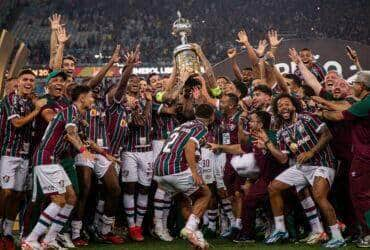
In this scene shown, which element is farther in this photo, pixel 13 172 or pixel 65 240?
pixel 65 240

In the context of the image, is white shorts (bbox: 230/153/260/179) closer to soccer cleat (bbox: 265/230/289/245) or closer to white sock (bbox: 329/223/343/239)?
soccer cleat (bbox: 265/230/289/245)

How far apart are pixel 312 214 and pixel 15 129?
3.92 m

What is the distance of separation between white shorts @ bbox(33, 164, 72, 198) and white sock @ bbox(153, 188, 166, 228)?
6.79ft

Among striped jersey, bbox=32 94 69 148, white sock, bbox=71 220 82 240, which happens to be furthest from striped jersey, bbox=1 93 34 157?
white sock, bbox=71 220 82 240

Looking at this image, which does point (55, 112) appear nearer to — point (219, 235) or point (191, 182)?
point (191, 182)

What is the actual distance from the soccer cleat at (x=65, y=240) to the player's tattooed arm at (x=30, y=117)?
1.62 metres

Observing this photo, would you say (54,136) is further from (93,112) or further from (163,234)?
(163,234)

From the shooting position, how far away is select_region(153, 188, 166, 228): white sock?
8.21 metres

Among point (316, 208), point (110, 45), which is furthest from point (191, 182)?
point (110, 45)

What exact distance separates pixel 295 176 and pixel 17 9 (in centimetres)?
3209

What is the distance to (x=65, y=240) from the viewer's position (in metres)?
7.39

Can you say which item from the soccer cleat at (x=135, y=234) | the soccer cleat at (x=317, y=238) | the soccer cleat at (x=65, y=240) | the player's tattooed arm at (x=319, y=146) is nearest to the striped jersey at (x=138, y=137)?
the soccer cleat at (x=135, y=234)

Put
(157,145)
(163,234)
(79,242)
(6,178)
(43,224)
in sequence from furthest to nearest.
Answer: (157,145)
(163,234)
(79,242)
(6,178)
(43,224)

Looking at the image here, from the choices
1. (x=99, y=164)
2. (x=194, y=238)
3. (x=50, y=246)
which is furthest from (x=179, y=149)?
(x=50, y=246)
